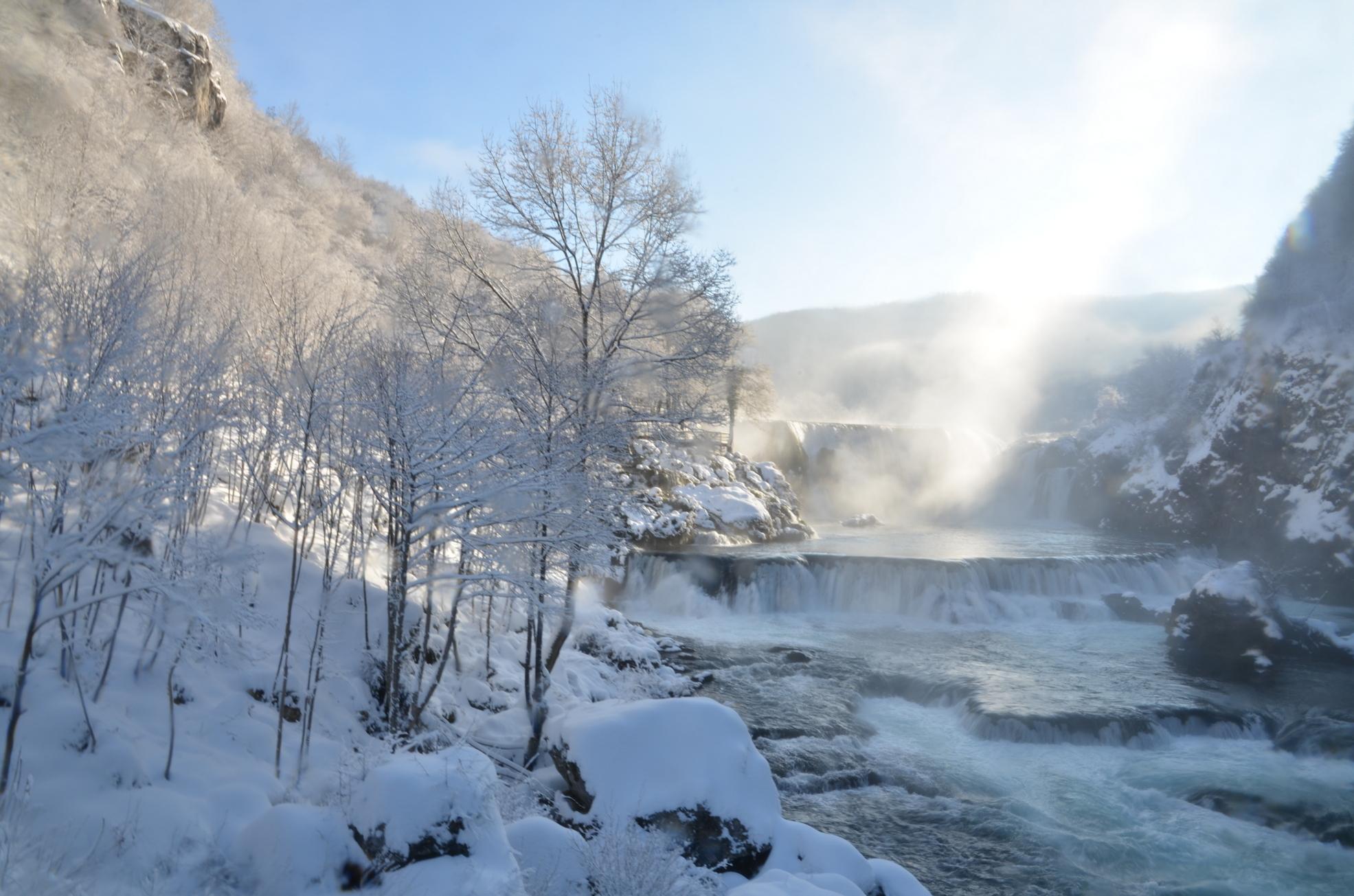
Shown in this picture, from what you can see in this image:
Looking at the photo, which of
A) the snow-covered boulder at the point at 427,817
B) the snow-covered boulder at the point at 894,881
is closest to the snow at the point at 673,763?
the snow-covered boulder at the point at 894,881

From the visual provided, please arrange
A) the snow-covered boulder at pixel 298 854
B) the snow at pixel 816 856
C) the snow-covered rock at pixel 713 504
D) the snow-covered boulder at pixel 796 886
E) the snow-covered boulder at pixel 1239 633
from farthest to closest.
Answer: the snow-covered rock at pixel 713 504 < the snow-covered boulder at pixel 1239 633 < the snow at pixel 816 856 < the snow-covered boulder at pixel 796 886 < the snow-covered boulder at pixel 298 854

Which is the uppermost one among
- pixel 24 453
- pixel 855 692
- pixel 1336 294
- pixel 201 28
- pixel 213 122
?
pixel 201 28

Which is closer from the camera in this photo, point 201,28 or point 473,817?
point 473,817

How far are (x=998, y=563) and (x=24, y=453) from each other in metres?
19.5

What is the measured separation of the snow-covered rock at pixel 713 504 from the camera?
857 inches

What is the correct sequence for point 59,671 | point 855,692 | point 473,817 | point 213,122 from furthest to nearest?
point 213,122 < point 855,692 < point 59,671 < point 473,817

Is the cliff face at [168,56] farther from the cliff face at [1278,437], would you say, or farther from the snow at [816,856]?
the cliff face at [1278,437]

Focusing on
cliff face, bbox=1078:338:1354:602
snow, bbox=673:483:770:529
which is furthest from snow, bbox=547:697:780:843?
cliff face, bbox=1078:338:1354:602

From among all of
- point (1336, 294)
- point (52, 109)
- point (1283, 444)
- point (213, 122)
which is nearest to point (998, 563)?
point (1283, 444)

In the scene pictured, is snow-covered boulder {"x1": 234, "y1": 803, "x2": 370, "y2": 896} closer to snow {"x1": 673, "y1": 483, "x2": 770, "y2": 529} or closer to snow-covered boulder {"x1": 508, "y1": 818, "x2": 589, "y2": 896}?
snow-covered boulder {"x1": 508, "y1": 818, "x2": 589, "y2": 896}

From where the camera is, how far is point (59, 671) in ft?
20.3

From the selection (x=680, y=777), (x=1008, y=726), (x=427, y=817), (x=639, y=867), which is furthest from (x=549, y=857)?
(x=1008, y=726)

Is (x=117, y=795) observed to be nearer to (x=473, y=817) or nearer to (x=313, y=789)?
(x=313, y=789)

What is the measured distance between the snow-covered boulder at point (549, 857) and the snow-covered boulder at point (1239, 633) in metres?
12.9
